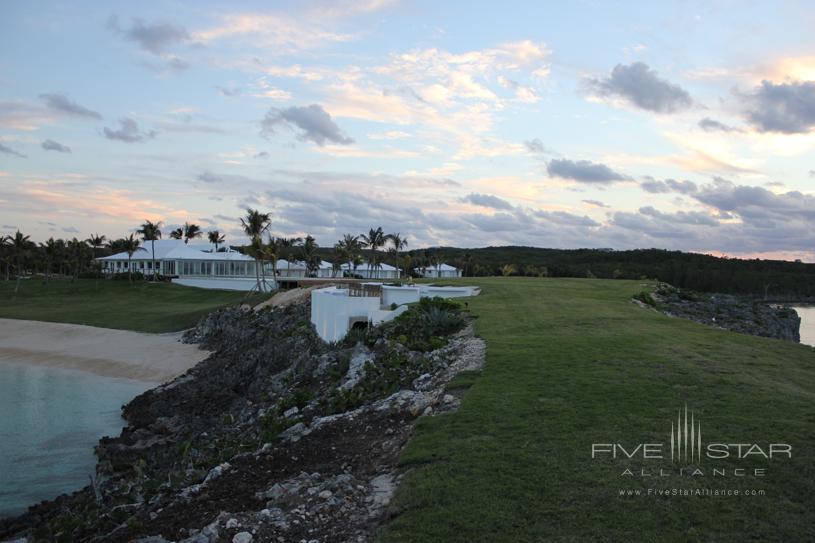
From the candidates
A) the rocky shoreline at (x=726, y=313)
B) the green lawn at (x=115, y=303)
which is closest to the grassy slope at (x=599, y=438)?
the rocky shoreline at (x=726, y=313)

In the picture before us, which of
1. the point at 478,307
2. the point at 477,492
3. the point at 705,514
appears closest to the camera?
the point at 705,514

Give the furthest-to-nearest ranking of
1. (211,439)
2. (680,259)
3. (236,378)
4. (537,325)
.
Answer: (680,259) → (236,378) → (537,325) → (211,439)

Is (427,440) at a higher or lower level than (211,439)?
higher

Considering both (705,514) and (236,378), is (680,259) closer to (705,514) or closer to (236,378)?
(236,378)

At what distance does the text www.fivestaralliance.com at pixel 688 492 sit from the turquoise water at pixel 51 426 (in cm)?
1397

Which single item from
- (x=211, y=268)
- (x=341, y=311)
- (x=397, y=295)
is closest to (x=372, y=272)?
(x=211, y=268)

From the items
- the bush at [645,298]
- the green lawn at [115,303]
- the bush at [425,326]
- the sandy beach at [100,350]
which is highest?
the bush at [645,298]

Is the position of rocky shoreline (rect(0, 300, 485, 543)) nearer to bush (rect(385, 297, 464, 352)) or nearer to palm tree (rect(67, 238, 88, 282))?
bush (rect(385, 297, 464, 352))

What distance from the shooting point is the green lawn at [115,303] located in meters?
48.7

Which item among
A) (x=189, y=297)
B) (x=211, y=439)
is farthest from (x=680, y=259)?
(x=211, y=439)

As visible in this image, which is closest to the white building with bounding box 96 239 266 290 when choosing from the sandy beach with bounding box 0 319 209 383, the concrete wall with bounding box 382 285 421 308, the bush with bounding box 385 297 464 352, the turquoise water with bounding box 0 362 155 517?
the sandy beach with bounding box 0 319 209 383

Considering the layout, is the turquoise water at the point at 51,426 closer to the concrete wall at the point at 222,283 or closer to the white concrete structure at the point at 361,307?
the white concrete structure at the point at 361,307

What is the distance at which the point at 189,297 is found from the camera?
6303 centimetres

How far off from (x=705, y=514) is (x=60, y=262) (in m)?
103
